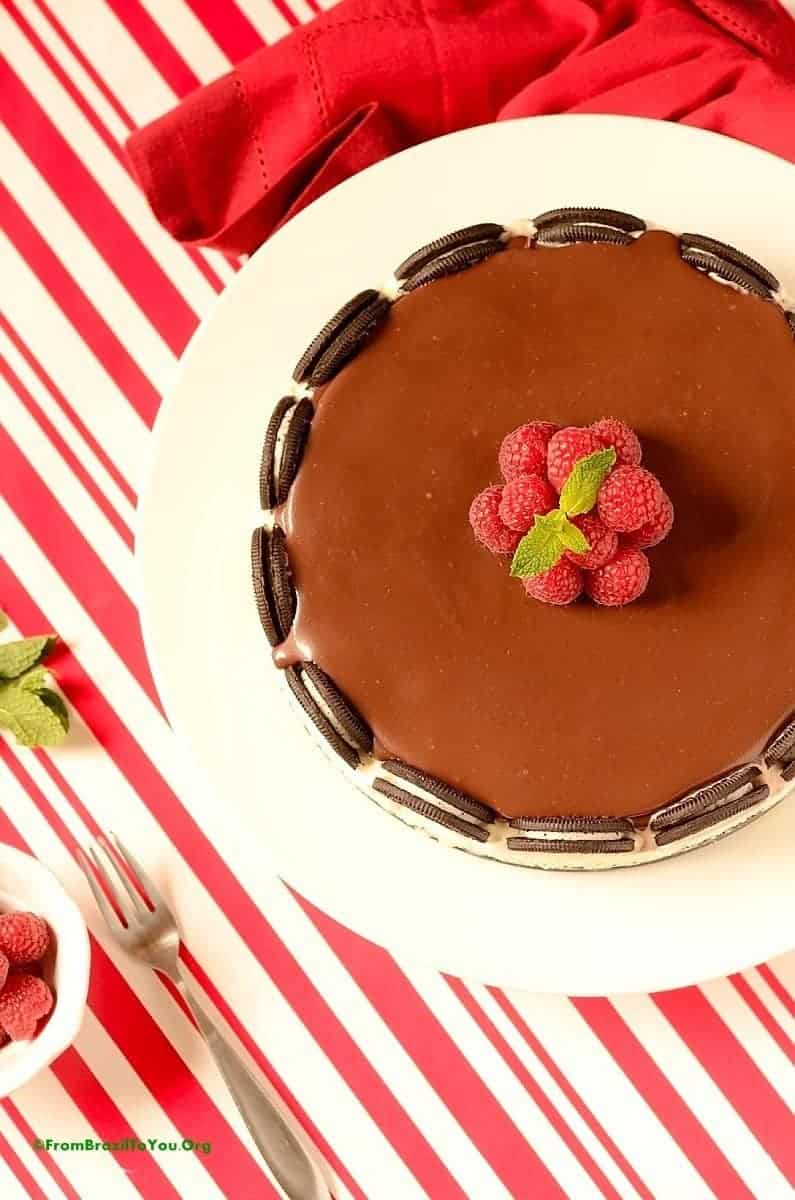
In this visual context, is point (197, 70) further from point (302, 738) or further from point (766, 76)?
point (302, 738)

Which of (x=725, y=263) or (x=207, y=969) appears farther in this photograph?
(x=207, y=969)

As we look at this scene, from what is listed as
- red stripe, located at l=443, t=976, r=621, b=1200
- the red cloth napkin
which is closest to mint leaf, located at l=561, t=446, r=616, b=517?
the red cloth napkin

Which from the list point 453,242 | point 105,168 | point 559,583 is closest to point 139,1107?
point 559,583

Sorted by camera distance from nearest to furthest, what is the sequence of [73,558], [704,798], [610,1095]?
[704,798]
[610,1095]
[73,558]

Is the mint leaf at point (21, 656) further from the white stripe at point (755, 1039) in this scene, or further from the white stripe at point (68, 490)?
the white stripe at point (755, 1039)

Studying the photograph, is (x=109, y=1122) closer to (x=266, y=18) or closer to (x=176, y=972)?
(x=176, y=972)

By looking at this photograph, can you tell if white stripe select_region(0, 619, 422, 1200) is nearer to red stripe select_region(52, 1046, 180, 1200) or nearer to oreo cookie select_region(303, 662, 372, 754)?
red stripe select_region(52, 1046, 180, 1200)

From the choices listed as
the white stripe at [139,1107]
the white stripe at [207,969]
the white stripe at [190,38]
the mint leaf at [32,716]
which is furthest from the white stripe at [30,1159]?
the white stripe at [190,38]
